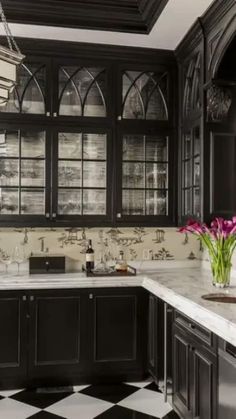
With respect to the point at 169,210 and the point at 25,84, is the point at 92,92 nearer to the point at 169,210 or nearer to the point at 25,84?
the point at 25,84

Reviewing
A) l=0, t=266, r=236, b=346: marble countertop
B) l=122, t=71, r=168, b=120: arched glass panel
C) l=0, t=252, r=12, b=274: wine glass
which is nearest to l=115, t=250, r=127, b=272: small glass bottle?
l=0, t=266, r=236, b=346: marble countertop

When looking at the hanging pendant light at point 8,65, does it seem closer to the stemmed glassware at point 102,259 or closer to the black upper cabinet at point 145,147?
the black upper cabinet at point 145,147

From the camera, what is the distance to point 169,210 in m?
4.21

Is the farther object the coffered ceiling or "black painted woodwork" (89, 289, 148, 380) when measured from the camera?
"black painted woodwork" (89, 289, 148, 380)

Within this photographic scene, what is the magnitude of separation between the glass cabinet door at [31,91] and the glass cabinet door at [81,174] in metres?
0.31

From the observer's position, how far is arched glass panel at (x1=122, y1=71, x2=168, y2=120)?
417 centimetres

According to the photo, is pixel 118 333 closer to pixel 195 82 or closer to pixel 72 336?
pixel 72 336

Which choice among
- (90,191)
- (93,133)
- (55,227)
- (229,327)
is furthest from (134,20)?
(229,327)

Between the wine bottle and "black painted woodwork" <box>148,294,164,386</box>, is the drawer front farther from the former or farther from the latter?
the wine bottle

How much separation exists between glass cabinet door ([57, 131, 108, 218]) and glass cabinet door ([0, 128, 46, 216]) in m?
0.15

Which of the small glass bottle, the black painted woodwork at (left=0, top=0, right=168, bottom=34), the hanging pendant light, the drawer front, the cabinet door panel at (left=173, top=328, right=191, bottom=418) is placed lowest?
the cabinet door panel at (left=173, top=328, right=191, bottom=418)

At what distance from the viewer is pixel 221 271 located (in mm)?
3199

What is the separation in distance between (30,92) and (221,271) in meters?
2.20

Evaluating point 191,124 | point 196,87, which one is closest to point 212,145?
point 191,124
